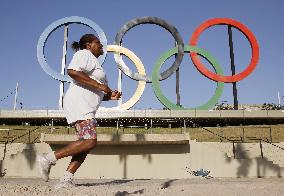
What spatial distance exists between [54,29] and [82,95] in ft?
56.4

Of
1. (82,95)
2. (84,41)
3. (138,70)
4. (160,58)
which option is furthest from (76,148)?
(160,58)

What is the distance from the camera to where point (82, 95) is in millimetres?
3385

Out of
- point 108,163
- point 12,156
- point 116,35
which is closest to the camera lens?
point 12,156

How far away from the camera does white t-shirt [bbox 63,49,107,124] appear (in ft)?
11.0

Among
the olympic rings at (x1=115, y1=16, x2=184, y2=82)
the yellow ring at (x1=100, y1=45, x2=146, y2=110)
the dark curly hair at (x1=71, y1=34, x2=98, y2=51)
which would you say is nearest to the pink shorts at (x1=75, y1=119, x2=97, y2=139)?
the dark curly hair at (x1=71, y1=34, x2=98, y2=51)

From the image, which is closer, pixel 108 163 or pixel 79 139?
pixel 79 139

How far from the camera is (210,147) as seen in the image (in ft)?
53.4

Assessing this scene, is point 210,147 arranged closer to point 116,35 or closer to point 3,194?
point 116,35

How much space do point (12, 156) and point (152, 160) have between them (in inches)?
252

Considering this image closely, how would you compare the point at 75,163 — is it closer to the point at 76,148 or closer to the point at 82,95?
the point at 76,148

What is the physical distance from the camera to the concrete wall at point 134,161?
15.7 metres

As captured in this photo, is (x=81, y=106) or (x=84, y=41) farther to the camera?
(x=84, y=41)

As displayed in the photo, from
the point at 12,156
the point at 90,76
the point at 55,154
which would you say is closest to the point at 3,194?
the point at 55,154

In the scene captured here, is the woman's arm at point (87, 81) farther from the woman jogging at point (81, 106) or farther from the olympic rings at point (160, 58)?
the olympic rings at point (160, 58)
